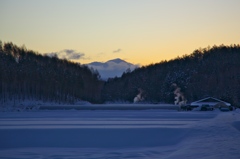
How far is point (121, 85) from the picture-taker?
164 metres

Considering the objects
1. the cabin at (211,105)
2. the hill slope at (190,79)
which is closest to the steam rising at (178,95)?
the hill slope at (190,79)

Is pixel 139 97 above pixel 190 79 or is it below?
below

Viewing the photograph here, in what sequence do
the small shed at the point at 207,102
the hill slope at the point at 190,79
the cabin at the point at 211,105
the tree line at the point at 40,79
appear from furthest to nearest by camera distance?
the hill slope at the point at 190,79 < the tree line at the point at 40,79 < the small shed at the point at 207,102 < the cabin at the point at 211,105

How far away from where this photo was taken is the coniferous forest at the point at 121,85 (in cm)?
9956

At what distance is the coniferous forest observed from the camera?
327 feet

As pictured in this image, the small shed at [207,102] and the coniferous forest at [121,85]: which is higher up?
the coniferous forest at [121,85]

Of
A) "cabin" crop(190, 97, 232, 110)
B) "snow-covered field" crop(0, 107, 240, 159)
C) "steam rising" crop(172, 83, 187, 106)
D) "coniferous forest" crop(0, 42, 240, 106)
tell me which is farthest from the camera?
"steam rising" crop(172, 83, 187, 106)

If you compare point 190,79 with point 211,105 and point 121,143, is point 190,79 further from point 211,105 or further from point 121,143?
point 121,143

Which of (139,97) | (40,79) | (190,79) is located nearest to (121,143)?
(40,79)

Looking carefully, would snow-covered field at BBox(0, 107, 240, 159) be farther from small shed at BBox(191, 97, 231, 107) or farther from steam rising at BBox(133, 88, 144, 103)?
steam rising at BBox(133, 88, 144, 103)

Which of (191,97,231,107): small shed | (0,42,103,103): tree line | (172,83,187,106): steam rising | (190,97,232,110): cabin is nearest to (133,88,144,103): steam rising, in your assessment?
(0,42,103,103): tree line

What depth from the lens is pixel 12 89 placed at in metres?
96.3

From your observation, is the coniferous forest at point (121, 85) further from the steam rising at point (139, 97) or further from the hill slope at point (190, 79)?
the steam rising at point (139, 97)

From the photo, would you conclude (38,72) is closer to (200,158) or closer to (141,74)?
(141,74)
